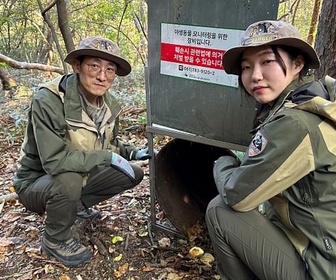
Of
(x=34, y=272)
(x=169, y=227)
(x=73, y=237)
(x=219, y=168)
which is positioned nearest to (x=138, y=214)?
(x=169, y=227)

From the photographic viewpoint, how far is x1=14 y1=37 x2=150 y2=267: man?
2.39m

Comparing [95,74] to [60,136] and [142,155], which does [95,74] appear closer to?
[60,136]

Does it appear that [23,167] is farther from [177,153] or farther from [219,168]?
[219,168]

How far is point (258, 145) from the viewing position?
1725mm

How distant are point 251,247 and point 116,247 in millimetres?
1169

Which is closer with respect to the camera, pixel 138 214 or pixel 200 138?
pixel 200 138

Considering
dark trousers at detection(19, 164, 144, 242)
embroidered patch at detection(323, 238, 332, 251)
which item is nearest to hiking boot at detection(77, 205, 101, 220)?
dark trousers at detection(19, 164, 144, 242)

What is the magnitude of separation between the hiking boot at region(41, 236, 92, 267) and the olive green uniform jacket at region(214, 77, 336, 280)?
4.14ft

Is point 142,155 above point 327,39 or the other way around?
the other way around

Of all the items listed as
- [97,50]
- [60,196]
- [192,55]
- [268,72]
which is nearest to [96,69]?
[97,50]

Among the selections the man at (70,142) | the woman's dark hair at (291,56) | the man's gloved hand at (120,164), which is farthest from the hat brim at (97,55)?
the woman's dark hair at (291,56)

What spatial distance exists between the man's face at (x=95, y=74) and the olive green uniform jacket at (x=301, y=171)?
1.07 meters

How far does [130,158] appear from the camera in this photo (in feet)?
9.57

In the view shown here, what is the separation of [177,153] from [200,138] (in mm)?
519
